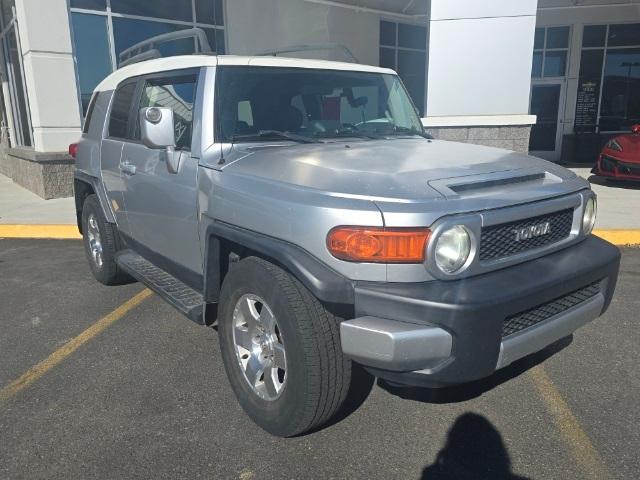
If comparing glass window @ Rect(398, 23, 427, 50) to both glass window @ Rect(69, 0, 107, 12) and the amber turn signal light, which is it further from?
→ the amber turn signal light

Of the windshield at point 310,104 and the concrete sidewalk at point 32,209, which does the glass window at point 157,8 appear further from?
the windshield at point 310,104

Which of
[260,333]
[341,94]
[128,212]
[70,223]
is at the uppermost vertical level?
[341,94]

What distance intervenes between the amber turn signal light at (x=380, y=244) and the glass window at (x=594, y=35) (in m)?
15.5

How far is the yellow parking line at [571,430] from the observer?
8.11 ft

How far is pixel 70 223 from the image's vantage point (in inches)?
307

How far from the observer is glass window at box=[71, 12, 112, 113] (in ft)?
33.1

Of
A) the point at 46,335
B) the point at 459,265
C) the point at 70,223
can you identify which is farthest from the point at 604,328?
the point at 70,223

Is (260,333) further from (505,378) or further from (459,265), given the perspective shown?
(505,378)

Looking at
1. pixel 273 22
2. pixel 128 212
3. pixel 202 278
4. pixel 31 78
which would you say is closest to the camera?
pixel 202 278

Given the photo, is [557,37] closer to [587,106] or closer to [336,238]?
[587,106]

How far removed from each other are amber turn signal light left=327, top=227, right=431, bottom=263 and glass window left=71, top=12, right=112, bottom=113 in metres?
9.42

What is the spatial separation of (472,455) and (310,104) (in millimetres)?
2315

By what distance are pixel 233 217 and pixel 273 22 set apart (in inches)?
439

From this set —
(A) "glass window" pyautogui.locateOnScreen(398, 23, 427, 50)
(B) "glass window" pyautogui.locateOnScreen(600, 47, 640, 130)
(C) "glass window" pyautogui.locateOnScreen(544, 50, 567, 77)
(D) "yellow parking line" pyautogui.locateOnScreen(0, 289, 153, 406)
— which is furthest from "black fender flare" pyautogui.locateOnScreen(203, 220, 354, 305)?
(B) "glass window" pyautogui.locateOnScreen(600, 47, 640, 130)
